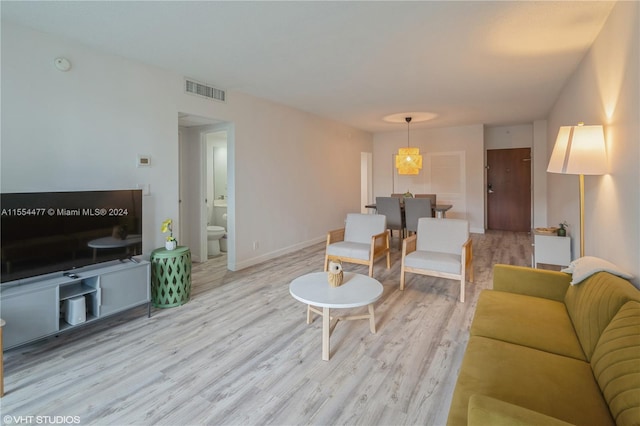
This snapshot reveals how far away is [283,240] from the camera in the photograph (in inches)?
211

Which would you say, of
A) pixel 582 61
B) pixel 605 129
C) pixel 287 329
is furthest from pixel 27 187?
pixel 582 61

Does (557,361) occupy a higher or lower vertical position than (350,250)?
lower

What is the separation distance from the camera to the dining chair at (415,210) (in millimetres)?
5207

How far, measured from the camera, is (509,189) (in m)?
7.50

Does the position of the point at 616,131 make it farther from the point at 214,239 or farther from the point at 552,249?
the point at 214,239

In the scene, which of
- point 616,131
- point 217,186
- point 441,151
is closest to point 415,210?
point 441,151

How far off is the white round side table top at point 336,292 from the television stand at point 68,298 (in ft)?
4.76

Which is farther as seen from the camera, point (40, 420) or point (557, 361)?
point (40, 420)

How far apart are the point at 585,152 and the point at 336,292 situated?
2.13 m

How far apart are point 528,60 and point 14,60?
4783 mm

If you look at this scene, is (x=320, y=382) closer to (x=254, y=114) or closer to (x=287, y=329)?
(x=287, y=329)

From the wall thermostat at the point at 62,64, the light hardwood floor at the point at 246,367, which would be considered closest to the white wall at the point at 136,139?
the wall thermostat at the point at 62,64

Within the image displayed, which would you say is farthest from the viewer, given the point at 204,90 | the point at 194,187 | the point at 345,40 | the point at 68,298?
the point at 194,187

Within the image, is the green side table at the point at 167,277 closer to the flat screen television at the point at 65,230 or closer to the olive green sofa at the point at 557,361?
the flat screen television at the point at 65,230
